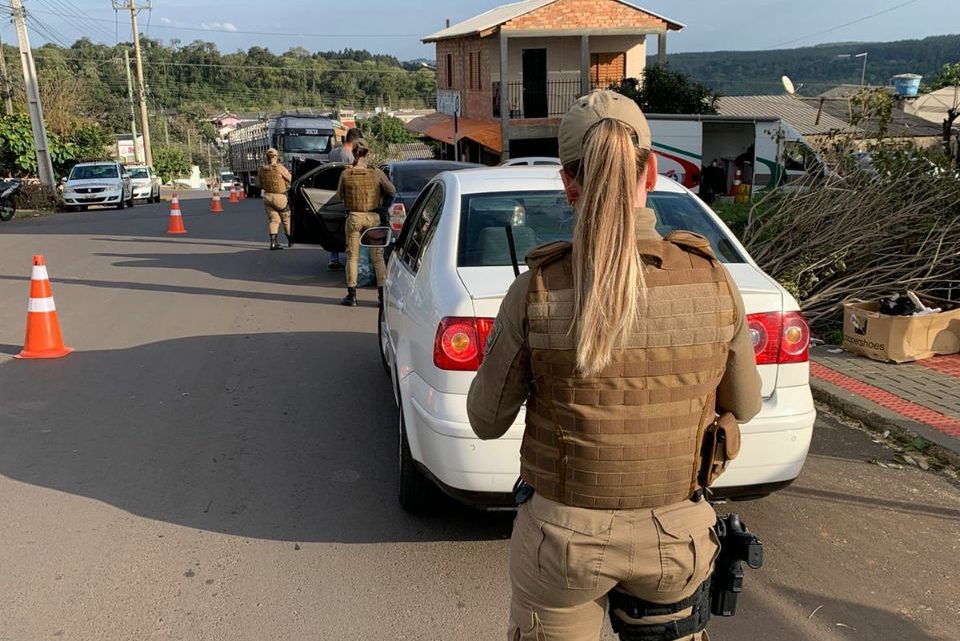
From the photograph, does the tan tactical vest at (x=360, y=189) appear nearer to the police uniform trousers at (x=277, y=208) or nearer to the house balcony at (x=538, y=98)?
the police uniform trousers at (x=277, y=208)

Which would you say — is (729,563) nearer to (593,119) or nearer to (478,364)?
(593,119)

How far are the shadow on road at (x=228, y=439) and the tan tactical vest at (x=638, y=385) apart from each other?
235cm

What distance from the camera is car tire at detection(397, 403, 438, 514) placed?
4.18m

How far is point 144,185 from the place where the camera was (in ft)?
113

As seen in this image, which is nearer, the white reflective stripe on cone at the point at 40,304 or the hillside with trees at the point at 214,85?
the white reflective stripe on cone at the point at 40,304

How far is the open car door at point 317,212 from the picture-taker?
1134 centimetres

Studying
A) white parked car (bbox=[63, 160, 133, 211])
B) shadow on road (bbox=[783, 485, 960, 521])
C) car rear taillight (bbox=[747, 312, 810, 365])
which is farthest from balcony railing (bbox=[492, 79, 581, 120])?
car rear taillight (bbox=[747, 312, 810, 365])

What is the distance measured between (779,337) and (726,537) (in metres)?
1.82

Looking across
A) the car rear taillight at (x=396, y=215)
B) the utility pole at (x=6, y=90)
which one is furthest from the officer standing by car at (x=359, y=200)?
the utility pole at (x=6, y=90)

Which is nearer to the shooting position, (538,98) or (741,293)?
(741,293)

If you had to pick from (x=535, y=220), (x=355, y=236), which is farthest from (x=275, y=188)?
(x=535, y=220)

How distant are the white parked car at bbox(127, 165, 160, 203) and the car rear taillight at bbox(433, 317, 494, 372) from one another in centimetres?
3255

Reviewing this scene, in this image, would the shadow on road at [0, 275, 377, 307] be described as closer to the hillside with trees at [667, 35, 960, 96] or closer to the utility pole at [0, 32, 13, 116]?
the utility pole at [0, 32, 13, 116]

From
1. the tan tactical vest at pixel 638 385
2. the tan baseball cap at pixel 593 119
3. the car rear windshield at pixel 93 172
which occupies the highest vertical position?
the tan baseball cap at pixel 593 119
